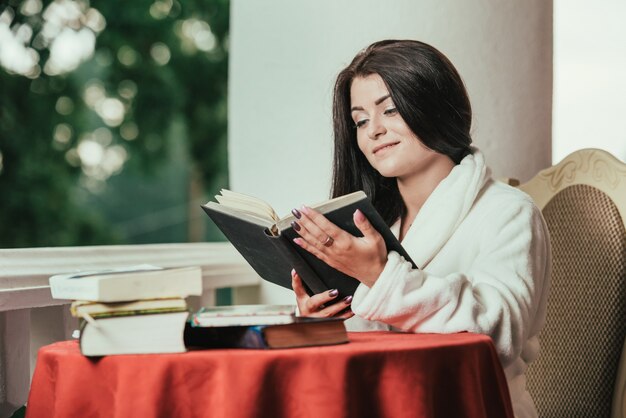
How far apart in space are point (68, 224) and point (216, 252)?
4802 mm

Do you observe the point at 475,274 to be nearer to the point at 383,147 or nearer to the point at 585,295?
the point at 383,147

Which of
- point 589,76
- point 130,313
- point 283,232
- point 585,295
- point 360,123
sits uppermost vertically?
point 589,76

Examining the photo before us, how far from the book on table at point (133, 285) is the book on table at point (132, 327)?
0.01 meters

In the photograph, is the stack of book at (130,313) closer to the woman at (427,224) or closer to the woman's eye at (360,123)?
the woman at (427,224)

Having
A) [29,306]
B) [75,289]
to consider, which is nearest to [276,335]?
[75,289]

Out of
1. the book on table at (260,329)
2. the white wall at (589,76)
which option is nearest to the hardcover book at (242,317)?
the book on table at (260,329)

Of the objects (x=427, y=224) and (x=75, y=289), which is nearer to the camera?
(x=75, y=289)

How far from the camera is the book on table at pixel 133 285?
1.20 meters

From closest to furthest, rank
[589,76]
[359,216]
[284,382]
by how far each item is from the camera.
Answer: [284,382] < [359,216] < [589,76]

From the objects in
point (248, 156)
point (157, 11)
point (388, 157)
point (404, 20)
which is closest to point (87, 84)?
point (157, 11)

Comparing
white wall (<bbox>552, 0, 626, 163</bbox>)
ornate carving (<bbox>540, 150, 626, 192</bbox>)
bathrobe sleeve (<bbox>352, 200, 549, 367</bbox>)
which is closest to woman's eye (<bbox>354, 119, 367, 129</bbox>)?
bathrobe sleeve (<bbox>352, 200, 549, 367</bbox>)

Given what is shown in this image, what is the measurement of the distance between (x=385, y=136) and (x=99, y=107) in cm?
691

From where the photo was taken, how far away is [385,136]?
5.95 ft

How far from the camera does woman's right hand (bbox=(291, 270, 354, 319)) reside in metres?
1.60
